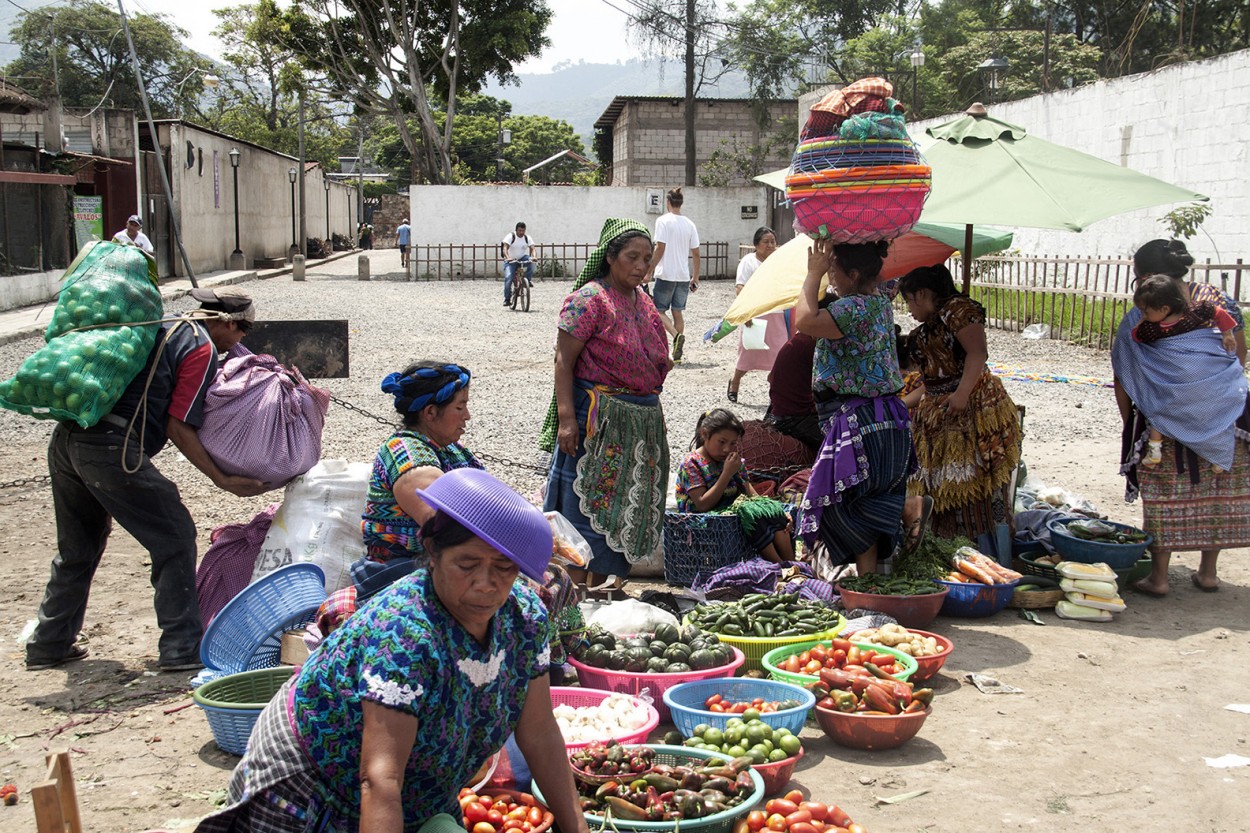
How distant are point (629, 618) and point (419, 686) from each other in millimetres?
2540

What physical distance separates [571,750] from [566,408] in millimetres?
2125

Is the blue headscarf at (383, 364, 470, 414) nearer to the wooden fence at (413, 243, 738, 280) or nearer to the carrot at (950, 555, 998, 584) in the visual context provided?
the carrot at (950, 555, 998, 584)

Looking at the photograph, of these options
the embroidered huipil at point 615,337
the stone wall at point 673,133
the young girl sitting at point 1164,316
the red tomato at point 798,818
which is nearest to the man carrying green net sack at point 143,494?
the embroidered huipil at point 615,337

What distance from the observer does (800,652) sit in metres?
4.75

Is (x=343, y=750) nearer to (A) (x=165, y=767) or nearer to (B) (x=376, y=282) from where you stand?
(A) (x=165, y=767)

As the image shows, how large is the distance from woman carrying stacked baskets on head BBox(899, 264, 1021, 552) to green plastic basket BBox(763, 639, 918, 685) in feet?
5.46

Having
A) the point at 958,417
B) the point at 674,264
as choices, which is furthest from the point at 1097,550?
the point at 674,264

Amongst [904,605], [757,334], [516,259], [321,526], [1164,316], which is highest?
[516,259]

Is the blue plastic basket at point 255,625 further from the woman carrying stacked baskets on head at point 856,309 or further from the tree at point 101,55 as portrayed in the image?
the tree at point 101,55

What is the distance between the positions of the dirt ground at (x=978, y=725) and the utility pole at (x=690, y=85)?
2838 centimetres

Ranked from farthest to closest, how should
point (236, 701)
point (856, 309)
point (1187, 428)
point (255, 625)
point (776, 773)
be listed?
1. point (1187, 428)
2. point (856, 309)
3. point (255, 625)
4. point (236, 701)
5. point (776, 773)

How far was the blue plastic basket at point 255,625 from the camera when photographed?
174 inches

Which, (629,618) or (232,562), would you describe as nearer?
(629,618)

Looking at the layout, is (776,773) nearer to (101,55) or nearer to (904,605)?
(904,605)
